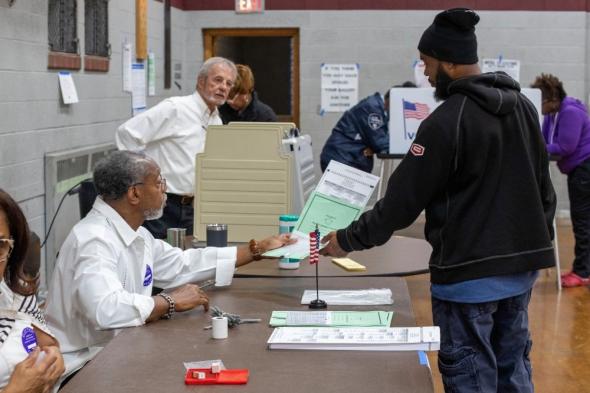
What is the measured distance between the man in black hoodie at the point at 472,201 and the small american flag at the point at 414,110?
3838 millimetres

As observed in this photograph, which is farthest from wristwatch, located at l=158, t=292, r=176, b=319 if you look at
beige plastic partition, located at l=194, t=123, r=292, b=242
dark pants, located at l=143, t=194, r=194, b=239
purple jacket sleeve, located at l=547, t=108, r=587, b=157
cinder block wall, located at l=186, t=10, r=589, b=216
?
cinder block wall, located at l=186, t=10, r=589, b=216

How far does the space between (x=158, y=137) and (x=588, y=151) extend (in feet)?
10.1

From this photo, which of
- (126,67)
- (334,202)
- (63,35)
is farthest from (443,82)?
(126,67)

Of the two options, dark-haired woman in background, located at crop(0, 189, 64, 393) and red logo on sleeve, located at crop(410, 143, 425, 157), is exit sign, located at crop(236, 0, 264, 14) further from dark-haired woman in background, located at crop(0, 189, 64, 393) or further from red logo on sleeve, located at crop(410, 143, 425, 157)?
dark-haired woman in background, located at crop(0, 189, 64, 393)

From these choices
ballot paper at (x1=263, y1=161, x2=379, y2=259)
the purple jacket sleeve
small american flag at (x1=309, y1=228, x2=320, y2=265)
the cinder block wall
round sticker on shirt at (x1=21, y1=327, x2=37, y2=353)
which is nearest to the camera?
round sticker on shirt at (x1=21, y1=327, x2=37, y2=353)

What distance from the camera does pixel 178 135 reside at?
4.64 meters

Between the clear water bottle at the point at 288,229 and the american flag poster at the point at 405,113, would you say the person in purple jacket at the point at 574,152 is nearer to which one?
the american flag poster at the point at 405,113

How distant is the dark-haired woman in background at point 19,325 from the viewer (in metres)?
1.98

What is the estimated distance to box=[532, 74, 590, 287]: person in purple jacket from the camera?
20.7 ft

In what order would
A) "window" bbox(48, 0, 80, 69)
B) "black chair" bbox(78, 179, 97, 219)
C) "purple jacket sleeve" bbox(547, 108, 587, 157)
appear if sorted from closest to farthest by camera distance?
"black chair" bbox(78, 179, 97, 219) → "window" bbox(48, 0, 80, 69) → "purple jacket sleeve" bbox(547, 108, 587, 157)

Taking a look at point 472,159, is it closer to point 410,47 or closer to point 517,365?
point 517,365

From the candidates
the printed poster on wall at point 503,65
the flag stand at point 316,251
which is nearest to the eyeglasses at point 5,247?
the flag stand at point 316,251


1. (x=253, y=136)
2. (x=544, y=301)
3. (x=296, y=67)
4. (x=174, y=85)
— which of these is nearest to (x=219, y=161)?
(x=253, y=136)

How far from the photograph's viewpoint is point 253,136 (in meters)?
3.71
